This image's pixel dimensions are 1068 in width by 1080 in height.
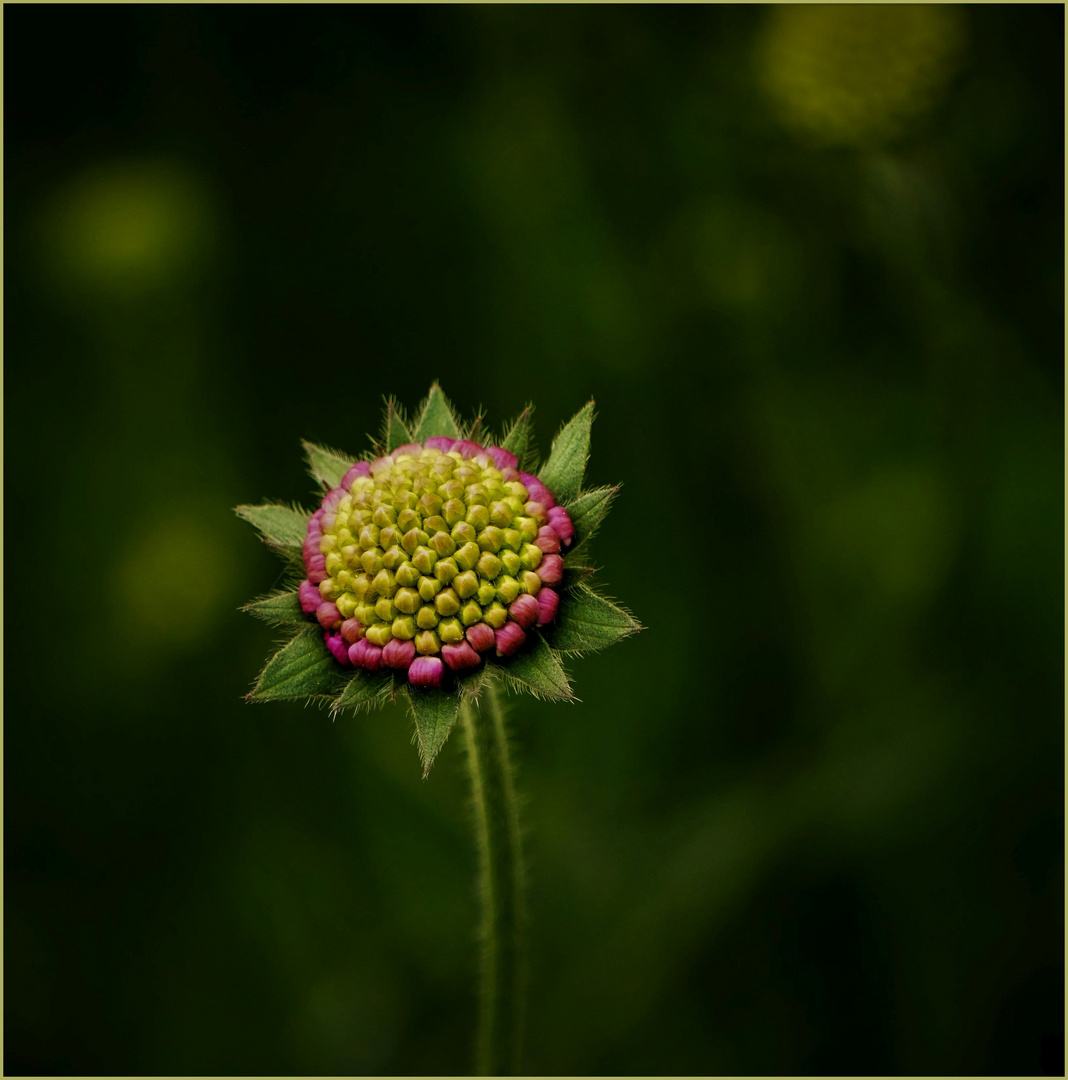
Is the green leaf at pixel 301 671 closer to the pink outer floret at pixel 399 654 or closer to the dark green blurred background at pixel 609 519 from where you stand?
the pink outer floret at pixel 399 654

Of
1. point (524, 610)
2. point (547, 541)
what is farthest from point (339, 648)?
point (547, 541)

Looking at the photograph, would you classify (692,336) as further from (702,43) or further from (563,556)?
(563,556)

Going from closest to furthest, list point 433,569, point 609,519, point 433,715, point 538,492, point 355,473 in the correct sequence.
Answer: point 433,715
point 433,569
point 538,492
point 355,473
point 609,519

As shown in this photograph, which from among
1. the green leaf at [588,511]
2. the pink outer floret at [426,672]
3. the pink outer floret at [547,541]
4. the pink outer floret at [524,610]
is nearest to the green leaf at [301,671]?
the pink outer floret at [426,672]

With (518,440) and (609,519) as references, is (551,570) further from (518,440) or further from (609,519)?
(609,519)

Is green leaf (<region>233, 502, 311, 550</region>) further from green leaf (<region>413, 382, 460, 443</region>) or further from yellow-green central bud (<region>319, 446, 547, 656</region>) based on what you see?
green leaf (<region>413, 382, 460, 443</region>)

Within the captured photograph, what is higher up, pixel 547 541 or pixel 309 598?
pixel 547 541

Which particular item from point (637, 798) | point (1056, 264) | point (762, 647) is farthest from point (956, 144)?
point (637, 798)
